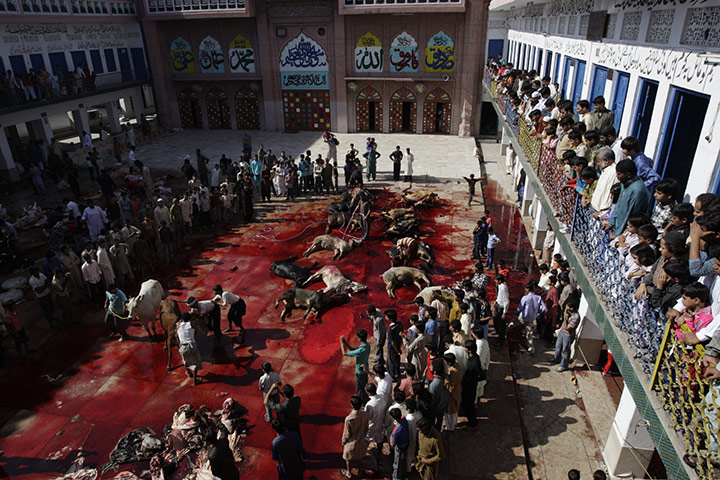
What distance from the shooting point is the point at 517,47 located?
2903 cm

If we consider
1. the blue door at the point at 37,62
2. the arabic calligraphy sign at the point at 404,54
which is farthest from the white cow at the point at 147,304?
the arabic calligraphy sign at the point at 404,54

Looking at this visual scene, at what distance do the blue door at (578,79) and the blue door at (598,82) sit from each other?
107 cm

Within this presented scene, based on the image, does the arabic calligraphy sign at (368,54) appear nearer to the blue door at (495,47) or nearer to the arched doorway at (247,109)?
the arched doorway at (247,109)

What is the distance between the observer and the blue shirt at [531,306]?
9672 mm

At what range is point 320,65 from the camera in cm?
2853

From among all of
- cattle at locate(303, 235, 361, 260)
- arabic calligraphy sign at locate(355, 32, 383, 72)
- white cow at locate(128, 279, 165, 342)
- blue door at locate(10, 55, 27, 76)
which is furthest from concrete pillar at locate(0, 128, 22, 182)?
arabic calligraphy sign at locate(355, 32, 383, 72)

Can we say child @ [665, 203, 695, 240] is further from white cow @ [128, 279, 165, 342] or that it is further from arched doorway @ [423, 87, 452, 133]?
arched doorway @ [423, 87, 452, 133]

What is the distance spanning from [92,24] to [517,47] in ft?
84.0

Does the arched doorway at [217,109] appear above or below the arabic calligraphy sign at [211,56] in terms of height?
below

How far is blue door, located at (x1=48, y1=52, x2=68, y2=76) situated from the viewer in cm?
2481

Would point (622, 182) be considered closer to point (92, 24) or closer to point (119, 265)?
point (119, 265)

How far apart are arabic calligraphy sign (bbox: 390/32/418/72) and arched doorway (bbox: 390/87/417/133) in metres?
1.24

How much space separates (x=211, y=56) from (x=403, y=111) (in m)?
12.8

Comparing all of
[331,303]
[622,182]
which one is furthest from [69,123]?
[622,182]
